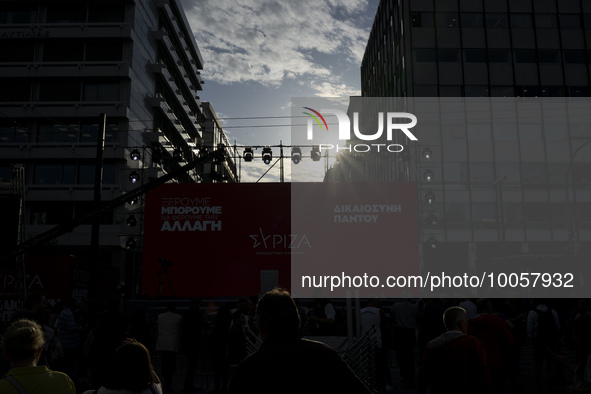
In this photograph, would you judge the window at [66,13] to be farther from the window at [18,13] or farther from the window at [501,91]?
the window at [501,91]

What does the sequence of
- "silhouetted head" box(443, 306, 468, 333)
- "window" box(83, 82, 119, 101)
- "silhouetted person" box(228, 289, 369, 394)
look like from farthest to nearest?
"window" box(83, 82, 119, 101)
"silhouetted head" box(443, 306, 468, 333)
"silhouetted person" box(228, 289, 369, 394)

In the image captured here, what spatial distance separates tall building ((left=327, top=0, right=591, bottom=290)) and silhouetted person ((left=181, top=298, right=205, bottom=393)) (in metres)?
23.1

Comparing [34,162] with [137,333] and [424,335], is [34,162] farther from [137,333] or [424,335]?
[424,335]

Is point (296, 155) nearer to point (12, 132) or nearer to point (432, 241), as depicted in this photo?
point (432, 241)

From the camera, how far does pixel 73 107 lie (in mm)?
37094

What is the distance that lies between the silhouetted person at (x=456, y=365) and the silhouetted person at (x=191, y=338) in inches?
257

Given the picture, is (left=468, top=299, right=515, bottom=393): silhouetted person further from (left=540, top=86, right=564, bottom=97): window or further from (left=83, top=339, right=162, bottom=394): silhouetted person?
(left=540, top=86, right=564, bottom=97): window

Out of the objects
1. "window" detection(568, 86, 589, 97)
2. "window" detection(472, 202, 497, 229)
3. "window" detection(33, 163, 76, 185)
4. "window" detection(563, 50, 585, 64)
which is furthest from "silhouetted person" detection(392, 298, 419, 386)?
"window" detection(563, 50, 585, 64)

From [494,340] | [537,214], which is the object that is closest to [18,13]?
[537,214]

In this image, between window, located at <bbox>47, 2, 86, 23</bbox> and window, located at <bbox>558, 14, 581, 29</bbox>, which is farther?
window, located at <bbox>47, 2, 86, 23</bbox>

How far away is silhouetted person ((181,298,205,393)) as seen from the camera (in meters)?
10.5

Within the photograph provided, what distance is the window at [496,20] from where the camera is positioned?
37.1 metres


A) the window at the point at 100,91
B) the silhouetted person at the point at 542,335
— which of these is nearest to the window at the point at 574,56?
the window at the point at 100,91

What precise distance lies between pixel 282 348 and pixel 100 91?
127 ft
